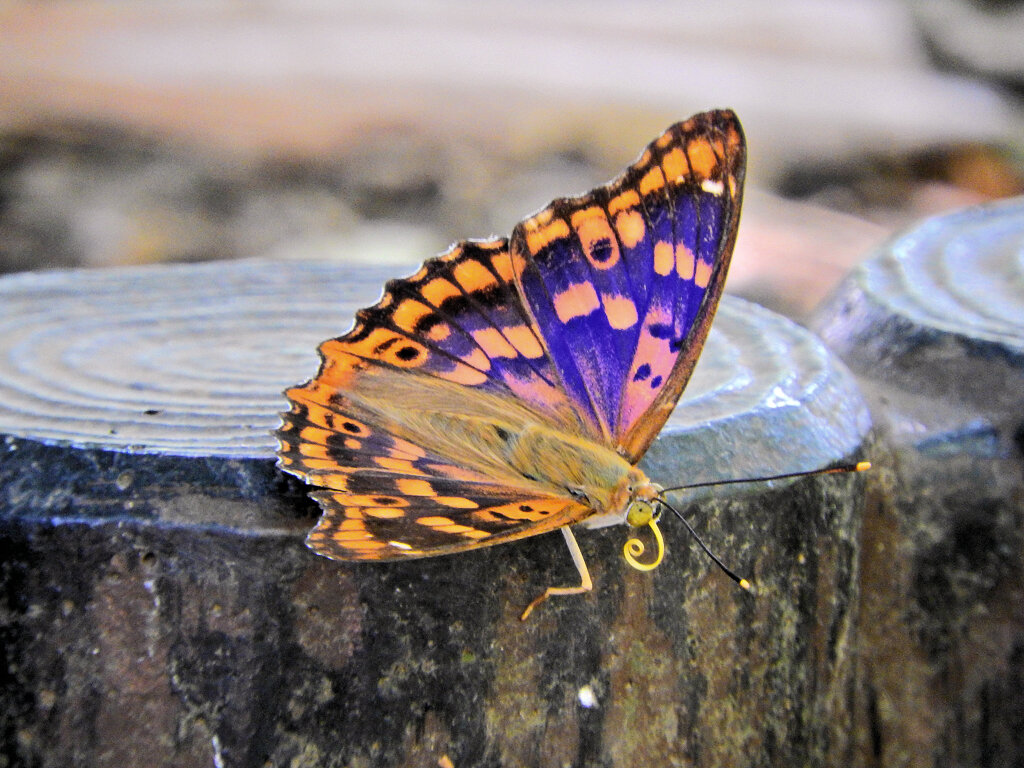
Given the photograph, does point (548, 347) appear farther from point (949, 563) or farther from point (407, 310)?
point (949, 563)

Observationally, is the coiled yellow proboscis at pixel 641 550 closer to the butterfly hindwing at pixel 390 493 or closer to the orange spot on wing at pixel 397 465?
the butterfly hindwing at pixel 390 493

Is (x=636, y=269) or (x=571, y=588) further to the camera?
(x=636, y=269)

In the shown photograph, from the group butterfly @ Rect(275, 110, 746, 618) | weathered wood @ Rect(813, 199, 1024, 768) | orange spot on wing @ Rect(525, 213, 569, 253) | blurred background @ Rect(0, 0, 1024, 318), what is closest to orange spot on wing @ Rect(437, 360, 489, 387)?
butterfly @ Rect(275, 110, 746, 618)

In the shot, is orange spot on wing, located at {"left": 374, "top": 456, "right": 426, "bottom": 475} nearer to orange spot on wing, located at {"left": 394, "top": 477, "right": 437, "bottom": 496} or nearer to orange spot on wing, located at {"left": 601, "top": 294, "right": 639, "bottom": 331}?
orange spot on wing, located at {"left": 394, "top": 477, "right": 437, "bottom": 496}

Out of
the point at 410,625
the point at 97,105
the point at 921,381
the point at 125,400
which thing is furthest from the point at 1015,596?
the point at 97,105

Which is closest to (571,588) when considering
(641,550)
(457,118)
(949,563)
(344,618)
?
(641,550)

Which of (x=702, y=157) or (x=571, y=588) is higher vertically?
(x=702, y=157)

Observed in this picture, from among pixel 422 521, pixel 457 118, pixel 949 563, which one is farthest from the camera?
pixel 457 118
